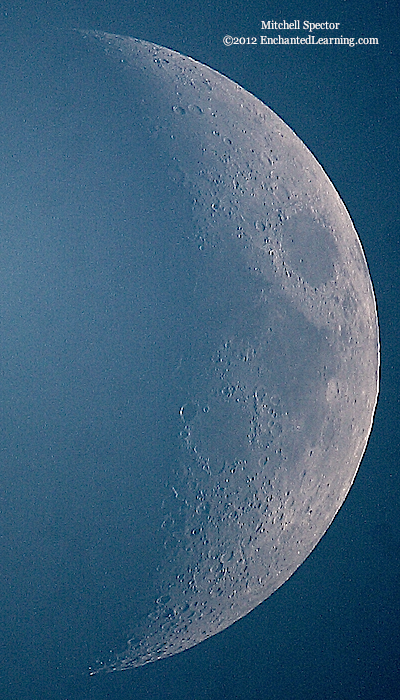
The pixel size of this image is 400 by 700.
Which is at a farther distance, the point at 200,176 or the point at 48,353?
the point at 200,176

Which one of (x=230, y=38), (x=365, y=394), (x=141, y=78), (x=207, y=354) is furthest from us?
(x=230, y=38)

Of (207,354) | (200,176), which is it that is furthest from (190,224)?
(207,354)

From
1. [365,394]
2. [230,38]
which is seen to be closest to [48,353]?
[365,394]

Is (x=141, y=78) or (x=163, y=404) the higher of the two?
(x=141, y=78)

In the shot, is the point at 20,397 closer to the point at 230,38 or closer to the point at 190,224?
the point at 190,224

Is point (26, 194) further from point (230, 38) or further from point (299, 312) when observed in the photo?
point (230, 38)

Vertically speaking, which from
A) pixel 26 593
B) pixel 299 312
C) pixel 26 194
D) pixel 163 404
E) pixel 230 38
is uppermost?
pixel 230 38

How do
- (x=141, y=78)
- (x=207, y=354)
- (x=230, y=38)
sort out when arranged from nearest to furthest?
(x=207, y=354) → (x=141, y=78) → (x=230, y=38)
